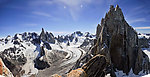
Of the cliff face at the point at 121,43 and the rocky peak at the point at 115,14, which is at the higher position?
the rocky peak at the point at 115,14

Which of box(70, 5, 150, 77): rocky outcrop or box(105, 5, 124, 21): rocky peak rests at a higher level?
box(105, 5, 124, 21): rocky peak

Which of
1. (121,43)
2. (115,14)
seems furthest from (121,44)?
(115,14)

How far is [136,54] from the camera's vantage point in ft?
63.5

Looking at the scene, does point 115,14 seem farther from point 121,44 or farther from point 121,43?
point 121,44

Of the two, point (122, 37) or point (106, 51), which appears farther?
point (122, 37)

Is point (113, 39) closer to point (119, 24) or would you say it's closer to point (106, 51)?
point (119, 24)

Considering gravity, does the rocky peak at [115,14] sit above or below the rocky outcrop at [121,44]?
above

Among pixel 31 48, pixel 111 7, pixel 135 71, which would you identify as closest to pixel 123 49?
pixel 135 71

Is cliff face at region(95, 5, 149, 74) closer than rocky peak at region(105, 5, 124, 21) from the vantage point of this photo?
Yes

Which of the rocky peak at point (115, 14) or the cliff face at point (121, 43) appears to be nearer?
the cliff face at point (121, 43)

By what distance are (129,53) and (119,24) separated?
8.86m

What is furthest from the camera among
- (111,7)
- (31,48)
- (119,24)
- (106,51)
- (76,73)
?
(31,48)

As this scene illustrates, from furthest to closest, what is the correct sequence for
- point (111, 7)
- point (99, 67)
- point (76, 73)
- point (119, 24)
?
point (111, 7), point (119, 24), point (99, 67), point (76, 73)

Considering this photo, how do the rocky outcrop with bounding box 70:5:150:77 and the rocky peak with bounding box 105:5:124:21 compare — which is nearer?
the rocky outcrop with bounding box 70:5:150:77
